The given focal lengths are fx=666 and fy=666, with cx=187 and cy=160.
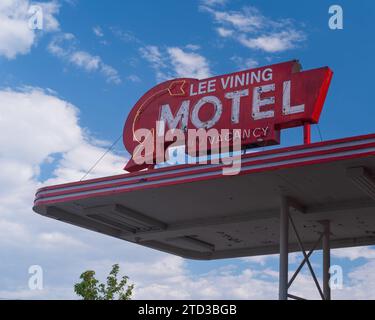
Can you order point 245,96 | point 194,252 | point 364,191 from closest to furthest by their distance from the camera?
point 364,191 → point 245,96 → point 194,252

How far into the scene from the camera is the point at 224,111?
828 inches

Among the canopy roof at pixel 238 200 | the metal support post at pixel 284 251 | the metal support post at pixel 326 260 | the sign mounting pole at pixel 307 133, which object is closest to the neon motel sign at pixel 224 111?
the sign mounting pole at pixel 307 133

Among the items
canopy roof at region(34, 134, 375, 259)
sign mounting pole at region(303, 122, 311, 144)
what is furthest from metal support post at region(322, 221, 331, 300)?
sign mounting pole at region(303, 122, 311, 144)

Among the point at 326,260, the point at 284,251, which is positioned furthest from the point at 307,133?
the point at 326,260

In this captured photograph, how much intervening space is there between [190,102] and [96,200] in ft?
14.7

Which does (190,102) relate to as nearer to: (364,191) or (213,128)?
(213,128)

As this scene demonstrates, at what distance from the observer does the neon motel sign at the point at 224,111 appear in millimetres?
19875

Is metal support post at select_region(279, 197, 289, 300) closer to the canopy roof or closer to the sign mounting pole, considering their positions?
the canopy roof

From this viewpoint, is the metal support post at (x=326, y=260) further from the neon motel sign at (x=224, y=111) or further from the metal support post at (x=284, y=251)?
the neon motel sign at (x=224, y=111)

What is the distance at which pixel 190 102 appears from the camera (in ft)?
72.0

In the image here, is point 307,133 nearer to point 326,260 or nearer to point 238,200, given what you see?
point 238,200
